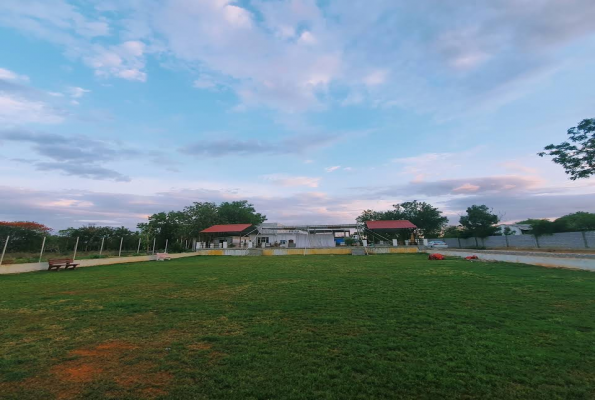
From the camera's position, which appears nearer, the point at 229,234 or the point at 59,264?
the point at 59,264

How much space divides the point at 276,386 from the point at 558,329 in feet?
14.6

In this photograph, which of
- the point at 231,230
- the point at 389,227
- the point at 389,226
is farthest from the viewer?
the point at 231,230

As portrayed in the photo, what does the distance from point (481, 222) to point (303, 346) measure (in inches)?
1508

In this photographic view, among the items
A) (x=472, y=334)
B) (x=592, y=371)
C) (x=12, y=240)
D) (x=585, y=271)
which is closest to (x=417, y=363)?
(x=472, y=334)

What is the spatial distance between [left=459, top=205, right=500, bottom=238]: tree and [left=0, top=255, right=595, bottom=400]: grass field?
30.9 m

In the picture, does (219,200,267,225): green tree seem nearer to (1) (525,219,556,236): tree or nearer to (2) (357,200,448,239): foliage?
(2) (357,200,448,239): foliage

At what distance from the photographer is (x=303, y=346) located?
3.63m

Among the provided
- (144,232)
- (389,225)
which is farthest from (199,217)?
(389,225)

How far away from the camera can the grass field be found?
2633 millimetres

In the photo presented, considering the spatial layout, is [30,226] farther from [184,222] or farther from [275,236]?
[275,236]

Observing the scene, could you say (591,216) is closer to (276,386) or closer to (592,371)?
(592,371)

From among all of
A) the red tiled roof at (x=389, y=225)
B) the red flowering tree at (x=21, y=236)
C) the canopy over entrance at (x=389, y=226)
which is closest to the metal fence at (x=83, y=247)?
the red flowering tree at (x=21, y=236)

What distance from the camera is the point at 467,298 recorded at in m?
6.33

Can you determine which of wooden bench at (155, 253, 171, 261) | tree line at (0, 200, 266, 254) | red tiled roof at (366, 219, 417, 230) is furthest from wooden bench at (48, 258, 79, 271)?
red tiled roof at (366, 219, 417, 230)
